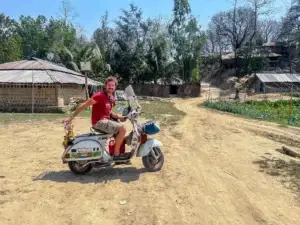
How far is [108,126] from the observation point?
19.3ft

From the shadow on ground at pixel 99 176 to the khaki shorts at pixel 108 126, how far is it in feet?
2.56

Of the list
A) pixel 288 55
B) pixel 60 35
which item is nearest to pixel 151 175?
pixel 60 35

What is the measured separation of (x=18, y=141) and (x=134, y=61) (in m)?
32.3

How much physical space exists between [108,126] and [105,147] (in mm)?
429

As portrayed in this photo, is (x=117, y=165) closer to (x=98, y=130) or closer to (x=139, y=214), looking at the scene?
(x=98, y=130)

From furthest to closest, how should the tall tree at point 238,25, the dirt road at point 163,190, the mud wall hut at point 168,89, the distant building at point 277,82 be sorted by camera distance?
the tall tree at point 238,25, the mud wall hut at point 168,89, the distant building at point 277,82, the dirt road at point 163,190

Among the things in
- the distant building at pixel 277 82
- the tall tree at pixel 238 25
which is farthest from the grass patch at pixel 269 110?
the tall tree at pixel 238 25

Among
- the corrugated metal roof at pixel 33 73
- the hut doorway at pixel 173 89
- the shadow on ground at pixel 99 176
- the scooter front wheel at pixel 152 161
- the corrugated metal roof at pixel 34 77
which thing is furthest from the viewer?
the hut doorway at pixel 173 89

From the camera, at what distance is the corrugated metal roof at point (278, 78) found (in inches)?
1516

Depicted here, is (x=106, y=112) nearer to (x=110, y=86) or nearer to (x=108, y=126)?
(x=108, y=126)

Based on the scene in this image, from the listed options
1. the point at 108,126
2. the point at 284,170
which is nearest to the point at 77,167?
the point at 108,126

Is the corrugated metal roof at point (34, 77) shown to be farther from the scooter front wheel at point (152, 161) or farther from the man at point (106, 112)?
the scooter front wheel at point (152, 161)

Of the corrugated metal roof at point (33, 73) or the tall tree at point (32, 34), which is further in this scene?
the tall tree at point (32, 34)

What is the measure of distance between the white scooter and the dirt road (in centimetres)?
20
